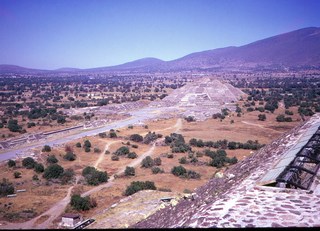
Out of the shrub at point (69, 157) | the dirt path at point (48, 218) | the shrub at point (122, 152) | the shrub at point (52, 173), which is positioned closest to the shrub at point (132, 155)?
the shrub at point (122, 152)

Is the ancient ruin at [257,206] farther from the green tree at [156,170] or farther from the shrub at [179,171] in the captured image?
the green tree at [156,170]

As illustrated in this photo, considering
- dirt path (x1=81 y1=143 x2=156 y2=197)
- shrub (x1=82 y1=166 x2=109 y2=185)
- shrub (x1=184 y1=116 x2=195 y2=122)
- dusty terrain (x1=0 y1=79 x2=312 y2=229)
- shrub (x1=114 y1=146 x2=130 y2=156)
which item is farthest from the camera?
shrub (x1=184 y1=116 x2=195 y2=122)

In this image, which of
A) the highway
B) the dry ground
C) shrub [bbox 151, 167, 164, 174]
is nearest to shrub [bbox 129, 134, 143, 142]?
the dry ground

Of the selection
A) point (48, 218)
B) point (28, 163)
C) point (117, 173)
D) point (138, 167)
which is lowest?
point (138, 167)

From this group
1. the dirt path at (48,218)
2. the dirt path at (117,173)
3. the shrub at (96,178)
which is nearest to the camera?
the dirt path at (48,218)

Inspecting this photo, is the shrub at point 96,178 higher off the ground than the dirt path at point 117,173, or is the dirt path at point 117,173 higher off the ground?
the shrub at point 96,178

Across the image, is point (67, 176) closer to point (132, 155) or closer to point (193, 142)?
point (132, 155)

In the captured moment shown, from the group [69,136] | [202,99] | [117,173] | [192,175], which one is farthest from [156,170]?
[202,99]

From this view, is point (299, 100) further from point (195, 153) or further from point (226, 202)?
point (226, 202)

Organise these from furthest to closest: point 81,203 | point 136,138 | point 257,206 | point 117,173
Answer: point 136,138
point 117,173
point 81,203
point 257,206

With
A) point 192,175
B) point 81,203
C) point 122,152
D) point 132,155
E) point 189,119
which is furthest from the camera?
point 189,119

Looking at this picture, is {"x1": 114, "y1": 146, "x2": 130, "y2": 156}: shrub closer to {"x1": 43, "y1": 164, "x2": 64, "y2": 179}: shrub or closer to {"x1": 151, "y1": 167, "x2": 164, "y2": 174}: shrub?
{"x1": 151, "y1": 167, "x2": 164, "y2": 174}: shrub

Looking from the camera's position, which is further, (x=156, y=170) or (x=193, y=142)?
(x=193, y=142)

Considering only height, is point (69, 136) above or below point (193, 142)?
below
